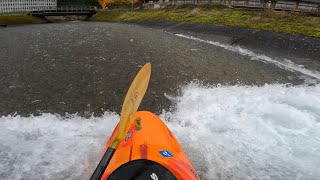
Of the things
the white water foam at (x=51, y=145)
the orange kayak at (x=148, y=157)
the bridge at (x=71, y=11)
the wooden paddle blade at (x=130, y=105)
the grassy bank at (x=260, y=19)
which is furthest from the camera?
the bridge at (x=71, y=11)

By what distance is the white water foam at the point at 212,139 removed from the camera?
188 inches

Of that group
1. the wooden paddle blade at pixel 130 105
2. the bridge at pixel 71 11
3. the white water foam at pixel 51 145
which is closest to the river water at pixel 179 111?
the white water foam at pixel 51 145

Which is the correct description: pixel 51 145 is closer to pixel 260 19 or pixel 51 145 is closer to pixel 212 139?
pixel 212 139

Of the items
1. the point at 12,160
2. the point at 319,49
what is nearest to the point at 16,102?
the point at 12,160

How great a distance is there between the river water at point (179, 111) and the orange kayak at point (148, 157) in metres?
0.98

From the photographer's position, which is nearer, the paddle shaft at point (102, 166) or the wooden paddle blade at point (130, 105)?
the paddle shaft at point (102, 166)

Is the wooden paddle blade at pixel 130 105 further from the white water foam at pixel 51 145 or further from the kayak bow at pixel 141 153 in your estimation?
the white water foam at pixel 51 145

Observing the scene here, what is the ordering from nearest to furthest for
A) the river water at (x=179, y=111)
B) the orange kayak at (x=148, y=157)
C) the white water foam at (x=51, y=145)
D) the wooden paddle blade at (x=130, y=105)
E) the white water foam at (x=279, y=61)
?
the orange kayak at (x=148, y=157) < the wooden paddle blade at (x=130, y=105) < the white water foam at (x=51, y=145) < the river water at (x=179, y=111) < the white water foam at (x=279, y=61)

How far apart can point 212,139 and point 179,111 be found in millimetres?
1325

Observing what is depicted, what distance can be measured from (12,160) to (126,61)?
21.7ft

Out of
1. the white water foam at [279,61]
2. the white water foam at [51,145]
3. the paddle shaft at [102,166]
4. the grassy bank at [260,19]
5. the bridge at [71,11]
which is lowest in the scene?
the white water foam at [51,145]

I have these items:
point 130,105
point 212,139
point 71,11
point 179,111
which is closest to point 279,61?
point 179,111

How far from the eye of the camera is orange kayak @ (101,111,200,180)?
3309mm

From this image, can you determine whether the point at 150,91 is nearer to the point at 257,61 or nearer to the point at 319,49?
the point at 257,61
